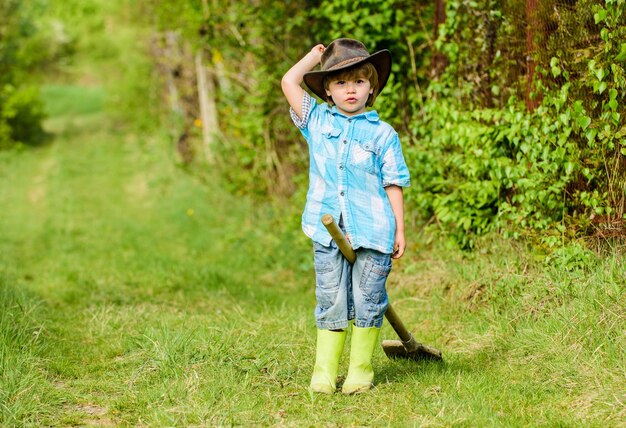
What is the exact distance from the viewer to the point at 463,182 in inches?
243

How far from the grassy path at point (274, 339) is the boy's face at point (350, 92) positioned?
141 centimetres

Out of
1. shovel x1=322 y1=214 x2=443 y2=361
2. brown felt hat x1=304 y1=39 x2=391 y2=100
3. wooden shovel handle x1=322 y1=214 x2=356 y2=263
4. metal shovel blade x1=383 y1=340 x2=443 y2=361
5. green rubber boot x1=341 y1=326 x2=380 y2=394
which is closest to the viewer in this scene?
wooden shovel handle x1=322 y1=214 x2=356 y2=263

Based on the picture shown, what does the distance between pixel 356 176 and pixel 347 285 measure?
1.83ft

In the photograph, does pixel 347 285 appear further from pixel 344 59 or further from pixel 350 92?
pixel 344 59

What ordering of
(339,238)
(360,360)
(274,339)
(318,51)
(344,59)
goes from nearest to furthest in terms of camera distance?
(339,238), (344,59), (360,360), (318,51), (274,339)

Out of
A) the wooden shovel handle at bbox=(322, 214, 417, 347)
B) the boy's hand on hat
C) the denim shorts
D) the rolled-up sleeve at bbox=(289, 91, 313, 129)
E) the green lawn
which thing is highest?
the boy's hand on hat

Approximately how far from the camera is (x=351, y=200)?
13.4 ft

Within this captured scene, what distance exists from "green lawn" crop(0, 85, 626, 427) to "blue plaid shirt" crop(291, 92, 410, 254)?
0.80 m

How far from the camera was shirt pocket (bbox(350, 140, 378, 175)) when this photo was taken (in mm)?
4098

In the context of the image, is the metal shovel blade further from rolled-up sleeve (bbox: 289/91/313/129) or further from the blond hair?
the blond hair

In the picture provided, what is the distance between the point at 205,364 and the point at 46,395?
2.61 feet

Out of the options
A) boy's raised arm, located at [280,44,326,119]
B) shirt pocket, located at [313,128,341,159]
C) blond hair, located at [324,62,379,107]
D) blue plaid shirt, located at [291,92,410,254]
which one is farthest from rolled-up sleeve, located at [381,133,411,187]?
boy's raised arm, located at [280,44,326,119]

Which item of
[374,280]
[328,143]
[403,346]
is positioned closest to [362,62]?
[328,143]

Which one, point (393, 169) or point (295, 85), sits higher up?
point (295, 85)
